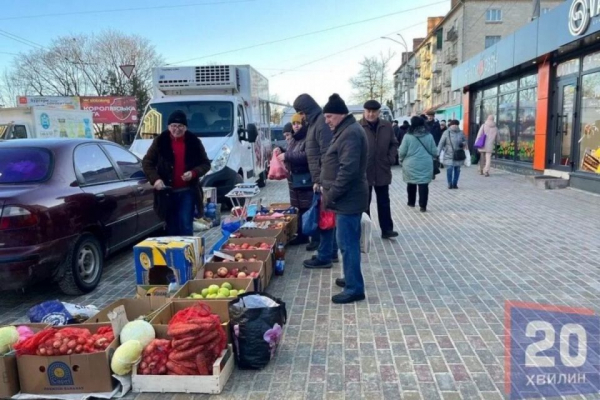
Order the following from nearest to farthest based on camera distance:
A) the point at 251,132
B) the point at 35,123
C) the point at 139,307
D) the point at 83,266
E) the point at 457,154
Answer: the point at 139,307 < the point at 83,266 < the point at 251,132 < the point at 457,154 < the point at 35,123

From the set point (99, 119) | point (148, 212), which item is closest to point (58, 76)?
point (99, 119)

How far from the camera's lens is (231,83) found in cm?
1027

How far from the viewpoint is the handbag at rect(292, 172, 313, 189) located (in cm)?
600

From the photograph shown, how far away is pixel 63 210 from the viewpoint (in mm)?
4422

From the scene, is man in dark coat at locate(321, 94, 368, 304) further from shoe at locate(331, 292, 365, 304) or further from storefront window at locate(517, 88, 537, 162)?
storefront window at locate(517, 88, 537, 162)

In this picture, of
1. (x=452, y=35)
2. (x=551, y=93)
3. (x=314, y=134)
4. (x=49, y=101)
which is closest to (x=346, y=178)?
(x=314, y=134)

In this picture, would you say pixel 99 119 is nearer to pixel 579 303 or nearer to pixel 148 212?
pixel 148 212

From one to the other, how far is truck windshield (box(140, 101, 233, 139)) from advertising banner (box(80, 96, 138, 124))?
2756cm

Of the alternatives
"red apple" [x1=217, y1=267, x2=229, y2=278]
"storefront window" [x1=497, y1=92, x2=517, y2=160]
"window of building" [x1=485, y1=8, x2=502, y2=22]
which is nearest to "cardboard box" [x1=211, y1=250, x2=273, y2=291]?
"red apple" [x1=217, y1=267, x2=229, y2=278]

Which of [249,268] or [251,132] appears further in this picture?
[251,132]

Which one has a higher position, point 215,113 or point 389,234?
point 215,113

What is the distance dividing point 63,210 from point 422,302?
3.59 meters

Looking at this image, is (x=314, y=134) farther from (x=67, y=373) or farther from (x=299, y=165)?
(x=67, y=373)

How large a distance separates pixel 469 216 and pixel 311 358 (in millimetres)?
6050
